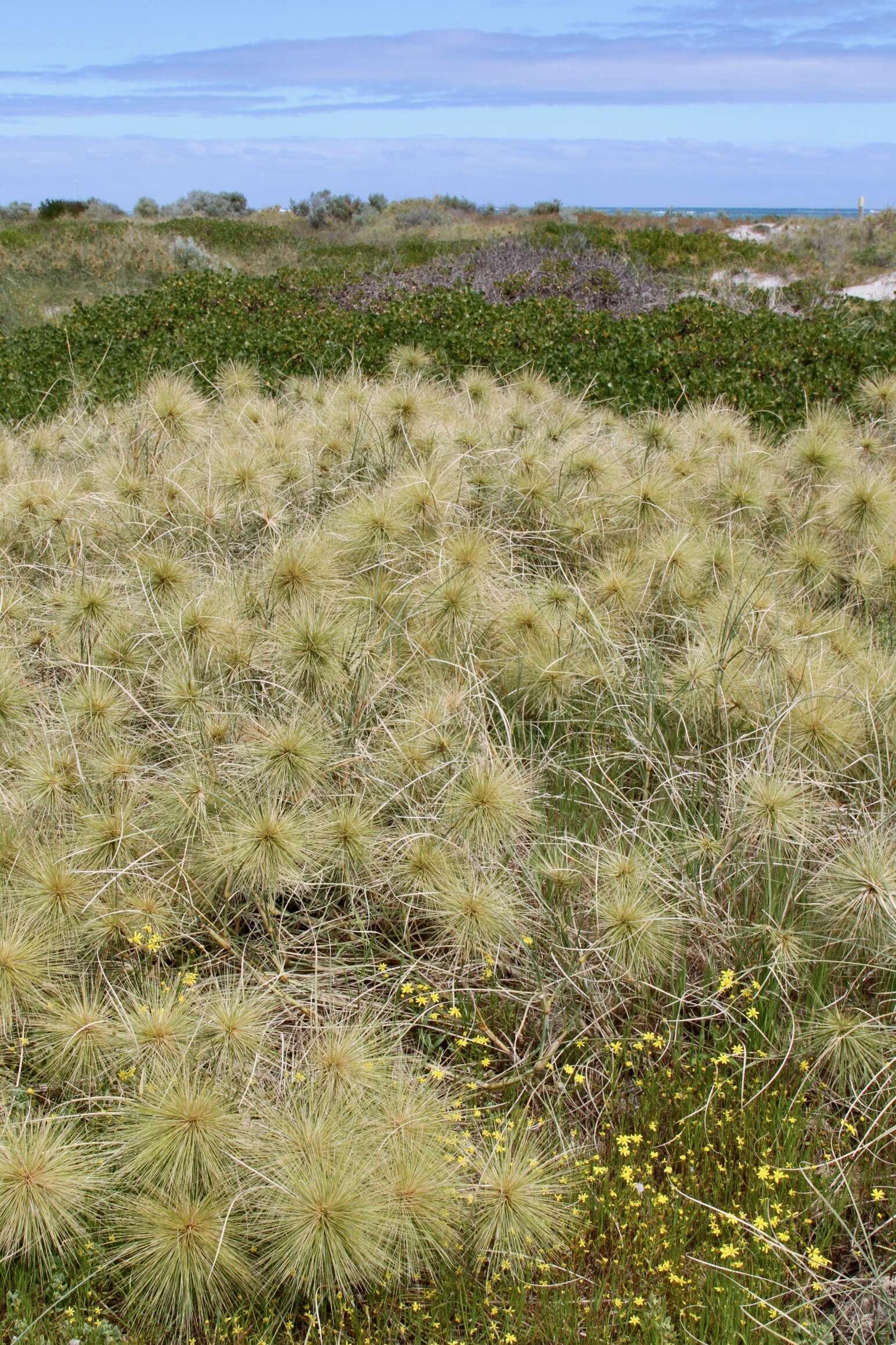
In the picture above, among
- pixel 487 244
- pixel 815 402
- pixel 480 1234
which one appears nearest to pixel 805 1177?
pixel 480 1234

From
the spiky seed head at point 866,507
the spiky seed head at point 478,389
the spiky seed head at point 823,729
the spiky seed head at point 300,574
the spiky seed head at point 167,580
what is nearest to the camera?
the spiky seed head at point 823,729

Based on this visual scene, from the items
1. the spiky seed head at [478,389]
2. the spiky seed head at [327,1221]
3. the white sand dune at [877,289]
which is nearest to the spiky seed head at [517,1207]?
the spiky seed head at [327,1221]

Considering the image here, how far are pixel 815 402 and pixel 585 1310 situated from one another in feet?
16.8

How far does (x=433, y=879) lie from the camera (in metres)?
2.38

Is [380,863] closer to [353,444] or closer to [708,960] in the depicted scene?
[708,960]

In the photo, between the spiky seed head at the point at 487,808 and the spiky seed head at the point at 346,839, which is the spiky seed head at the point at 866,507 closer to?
the spiky seed head at the point at 487,808

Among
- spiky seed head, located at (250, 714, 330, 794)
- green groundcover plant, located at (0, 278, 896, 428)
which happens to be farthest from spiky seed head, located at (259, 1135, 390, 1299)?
green groundcover plant, located at (0, 278, 896, 428)

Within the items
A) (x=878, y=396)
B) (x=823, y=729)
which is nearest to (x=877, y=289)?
(x=878, y=396)

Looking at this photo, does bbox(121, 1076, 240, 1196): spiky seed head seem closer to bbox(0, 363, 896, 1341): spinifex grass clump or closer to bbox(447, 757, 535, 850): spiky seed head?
bbox(0, 363, 896, 1341): spinifex grass clump

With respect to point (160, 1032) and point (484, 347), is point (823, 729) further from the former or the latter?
point (484, 347)

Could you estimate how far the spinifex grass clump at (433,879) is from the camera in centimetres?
186

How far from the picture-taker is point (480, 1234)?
1816mm

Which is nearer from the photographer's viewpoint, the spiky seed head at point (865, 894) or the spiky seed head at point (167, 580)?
Result: the spiky seed head at point (865, 894)

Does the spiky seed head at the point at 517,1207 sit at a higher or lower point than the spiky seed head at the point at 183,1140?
lower
